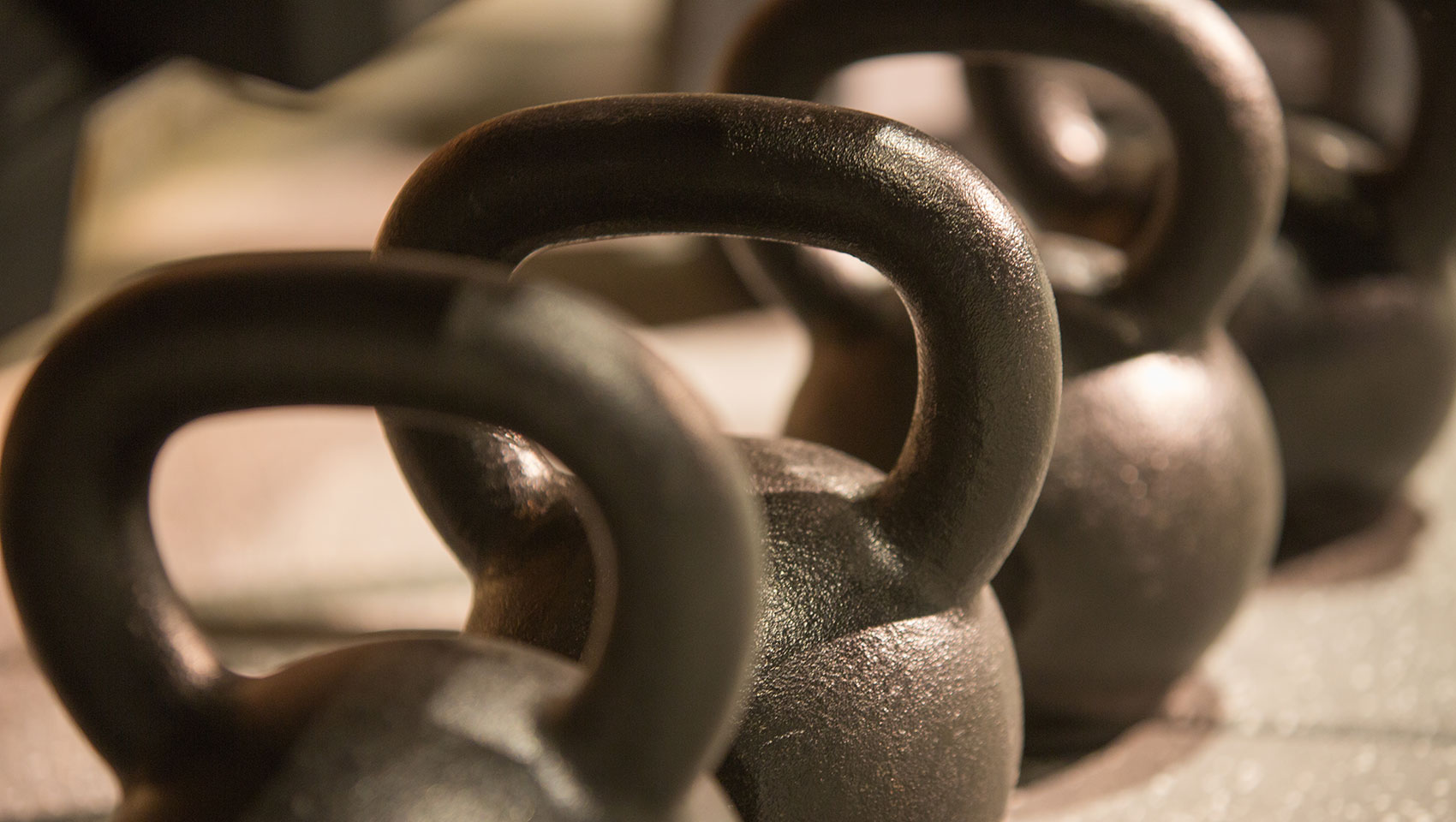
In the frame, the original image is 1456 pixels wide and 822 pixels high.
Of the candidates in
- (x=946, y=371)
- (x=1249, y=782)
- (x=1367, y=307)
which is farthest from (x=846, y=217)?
(x=1367, y=307)

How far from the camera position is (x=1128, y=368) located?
55cm

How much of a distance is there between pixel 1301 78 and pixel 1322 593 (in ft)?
2.26

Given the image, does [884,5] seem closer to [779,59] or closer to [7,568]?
A: [779,59]

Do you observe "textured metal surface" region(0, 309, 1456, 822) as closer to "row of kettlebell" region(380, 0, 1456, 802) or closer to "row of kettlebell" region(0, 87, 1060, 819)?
"row of kettlebell" region(380, 0, 1456, 802)

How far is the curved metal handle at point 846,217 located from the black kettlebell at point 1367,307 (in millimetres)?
392

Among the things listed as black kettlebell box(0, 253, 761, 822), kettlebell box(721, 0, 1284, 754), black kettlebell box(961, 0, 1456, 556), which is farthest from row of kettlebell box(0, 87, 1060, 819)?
black kettlebell box(961, 0, 1456, 556)

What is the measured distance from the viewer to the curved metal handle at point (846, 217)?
0.36m

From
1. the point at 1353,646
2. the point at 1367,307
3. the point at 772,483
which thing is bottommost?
the point at 1353,646

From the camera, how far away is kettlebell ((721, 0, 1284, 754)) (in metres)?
0.52

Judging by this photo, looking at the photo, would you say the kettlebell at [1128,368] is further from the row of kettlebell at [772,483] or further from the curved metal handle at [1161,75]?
the row of kettlebell at [772,483]

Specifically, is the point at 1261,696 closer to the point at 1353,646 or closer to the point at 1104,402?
the point at 1353,646

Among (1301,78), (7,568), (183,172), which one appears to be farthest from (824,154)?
(183,172)

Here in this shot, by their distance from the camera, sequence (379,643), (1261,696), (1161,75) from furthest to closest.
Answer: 1. (1261,696)
2. (1161,75)
3. (379,643)

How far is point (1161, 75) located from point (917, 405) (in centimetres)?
21
